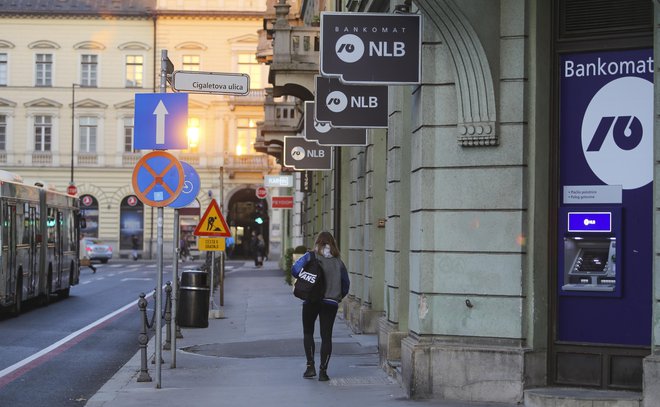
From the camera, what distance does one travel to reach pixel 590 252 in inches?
426

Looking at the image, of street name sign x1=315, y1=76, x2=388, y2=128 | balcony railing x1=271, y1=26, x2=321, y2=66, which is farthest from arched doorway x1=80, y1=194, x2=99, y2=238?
street name sign x1=315, y1=76, x2=388, y2=128

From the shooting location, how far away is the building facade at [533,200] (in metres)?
10.6

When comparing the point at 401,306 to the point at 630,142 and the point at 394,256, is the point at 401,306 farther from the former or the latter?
the point at 630,142

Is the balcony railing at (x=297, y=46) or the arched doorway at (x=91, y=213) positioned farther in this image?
the arched doorway at (x=91, y=213)

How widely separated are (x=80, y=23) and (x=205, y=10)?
26.8 feet

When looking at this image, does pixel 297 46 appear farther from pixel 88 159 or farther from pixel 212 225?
pixel 88 159

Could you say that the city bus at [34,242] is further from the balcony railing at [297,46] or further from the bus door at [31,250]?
the balcony railing at [297,46]

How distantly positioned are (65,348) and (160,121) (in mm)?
6067

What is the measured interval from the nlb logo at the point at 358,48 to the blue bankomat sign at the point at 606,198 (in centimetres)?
155

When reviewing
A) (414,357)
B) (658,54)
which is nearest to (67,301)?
(414,357)

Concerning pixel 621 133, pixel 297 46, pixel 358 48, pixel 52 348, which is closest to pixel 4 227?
pixel 52 348

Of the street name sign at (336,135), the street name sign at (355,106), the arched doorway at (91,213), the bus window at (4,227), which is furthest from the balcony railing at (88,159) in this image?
the street name sign at (355,106)

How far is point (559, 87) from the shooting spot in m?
11.0

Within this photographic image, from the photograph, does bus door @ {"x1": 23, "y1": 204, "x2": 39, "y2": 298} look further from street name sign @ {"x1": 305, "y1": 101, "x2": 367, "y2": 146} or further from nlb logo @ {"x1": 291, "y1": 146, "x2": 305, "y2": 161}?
street name sign @ {"x1": 305, "y1": 101, "x2": 367, "y2": 146}
